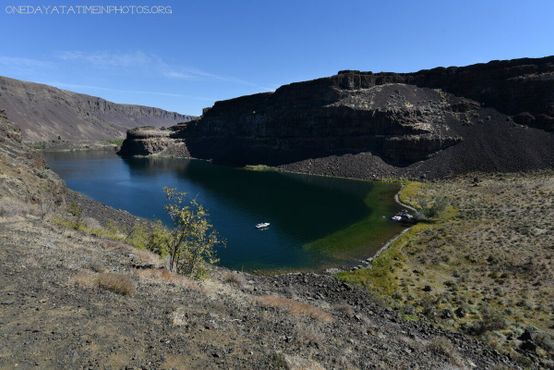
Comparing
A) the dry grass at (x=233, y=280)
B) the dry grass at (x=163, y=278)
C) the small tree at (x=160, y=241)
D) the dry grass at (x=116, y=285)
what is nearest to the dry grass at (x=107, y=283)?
the dry grass at (x=116, y=285)

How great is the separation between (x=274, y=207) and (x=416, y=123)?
75645 millimetres

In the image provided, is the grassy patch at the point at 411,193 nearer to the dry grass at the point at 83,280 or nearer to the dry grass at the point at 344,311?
the dry grass at the point at 344,311

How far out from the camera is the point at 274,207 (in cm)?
7844

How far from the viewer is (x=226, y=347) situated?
1394 centimetres

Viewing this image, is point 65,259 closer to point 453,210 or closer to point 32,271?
point 32,271

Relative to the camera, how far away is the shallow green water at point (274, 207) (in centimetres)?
4906

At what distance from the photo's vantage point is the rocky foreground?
12086 millimetres

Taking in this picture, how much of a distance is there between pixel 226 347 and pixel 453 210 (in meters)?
64.6

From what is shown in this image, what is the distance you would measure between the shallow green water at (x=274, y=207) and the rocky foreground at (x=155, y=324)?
18657 mm

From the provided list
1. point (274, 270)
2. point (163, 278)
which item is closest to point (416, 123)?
point (274, 270)

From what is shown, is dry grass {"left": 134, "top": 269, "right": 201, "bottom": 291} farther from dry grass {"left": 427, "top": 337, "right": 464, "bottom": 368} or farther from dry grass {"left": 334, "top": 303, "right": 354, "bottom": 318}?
dry grass {"left": 427, "top": 337, "right": 464, "bottom": 368}

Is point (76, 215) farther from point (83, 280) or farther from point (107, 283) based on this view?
point (107, 283)

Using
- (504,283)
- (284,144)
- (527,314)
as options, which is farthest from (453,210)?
(284,144)

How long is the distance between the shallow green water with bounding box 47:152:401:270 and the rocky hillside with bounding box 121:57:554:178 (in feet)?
65.7
